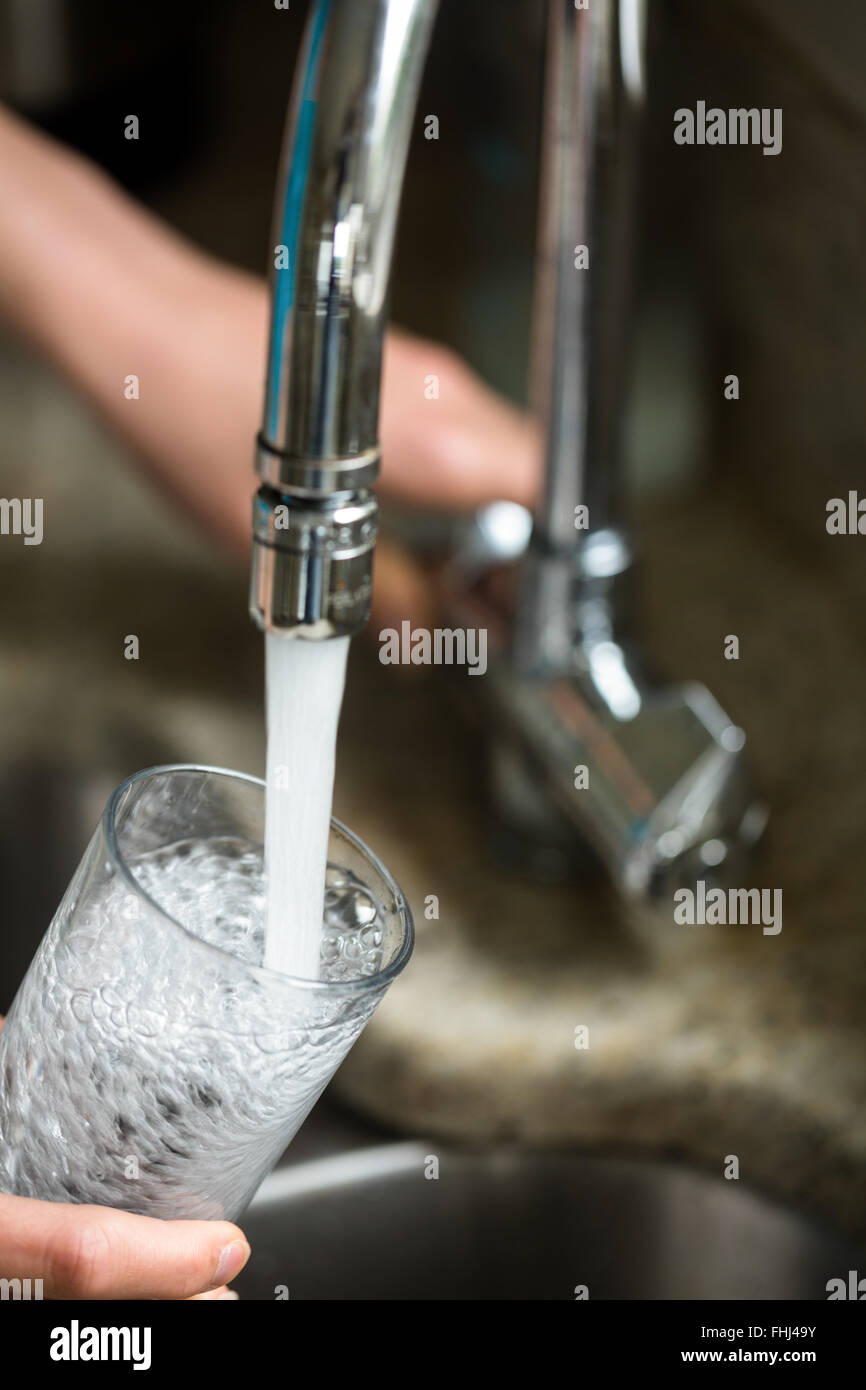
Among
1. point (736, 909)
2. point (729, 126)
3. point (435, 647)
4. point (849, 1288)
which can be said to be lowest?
point (849, 1288)

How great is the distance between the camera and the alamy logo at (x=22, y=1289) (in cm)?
38

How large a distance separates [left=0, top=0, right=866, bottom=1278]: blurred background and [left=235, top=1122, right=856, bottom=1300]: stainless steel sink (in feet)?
0.05

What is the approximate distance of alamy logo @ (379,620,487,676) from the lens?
65 centimetres

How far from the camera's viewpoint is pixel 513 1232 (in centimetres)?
60

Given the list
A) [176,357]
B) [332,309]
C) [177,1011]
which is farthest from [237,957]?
[176,357]

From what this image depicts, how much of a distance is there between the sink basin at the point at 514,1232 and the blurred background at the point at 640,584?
0.04ft

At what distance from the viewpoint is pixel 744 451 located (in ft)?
2.69

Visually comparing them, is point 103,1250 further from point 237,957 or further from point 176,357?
point 176,357

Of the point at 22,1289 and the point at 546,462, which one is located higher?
the point at 546,462
